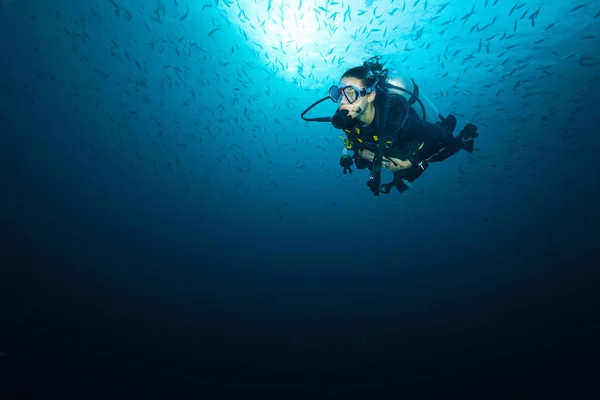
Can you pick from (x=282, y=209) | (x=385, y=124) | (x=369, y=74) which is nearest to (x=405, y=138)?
(x=385, y=124)

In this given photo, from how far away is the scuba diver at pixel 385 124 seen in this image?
330 centimetres

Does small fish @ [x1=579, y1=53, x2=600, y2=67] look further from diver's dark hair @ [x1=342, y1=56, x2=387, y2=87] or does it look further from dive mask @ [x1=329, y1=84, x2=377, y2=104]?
dive mask @ [x1=329, y1=84, x2=377, y2=104]

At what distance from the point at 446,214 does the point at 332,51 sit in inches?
1425

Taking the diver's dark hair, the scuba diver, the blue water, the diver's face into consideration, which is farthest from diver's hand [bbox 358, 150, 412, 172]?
the blue water

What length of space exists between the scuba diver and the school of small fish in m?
6.66

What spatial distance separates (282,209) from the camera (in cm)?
3956

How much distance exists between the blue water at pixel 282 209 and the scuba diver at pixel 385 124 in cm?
718

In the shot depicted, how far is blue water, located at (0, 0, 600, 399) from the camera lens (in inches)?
492

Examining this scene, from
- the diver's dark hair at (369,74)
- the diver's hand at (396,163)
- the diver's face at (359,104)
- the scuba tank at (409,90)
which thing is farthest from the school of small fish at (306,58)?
the diver's face at (359,104)

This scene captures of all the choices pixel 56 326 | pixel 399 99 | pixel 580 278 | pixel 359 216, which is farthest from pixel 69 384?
pixel 580 278

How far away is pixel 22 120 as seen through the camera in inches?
818

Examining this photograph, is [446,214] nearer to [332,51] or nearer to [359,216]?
[359,216]

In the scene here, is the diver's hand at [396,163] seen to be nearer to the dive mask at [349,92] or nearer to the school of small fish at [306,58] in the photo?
the dive mask at [349,92]

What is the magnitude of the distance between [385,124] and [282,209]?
120 feet
